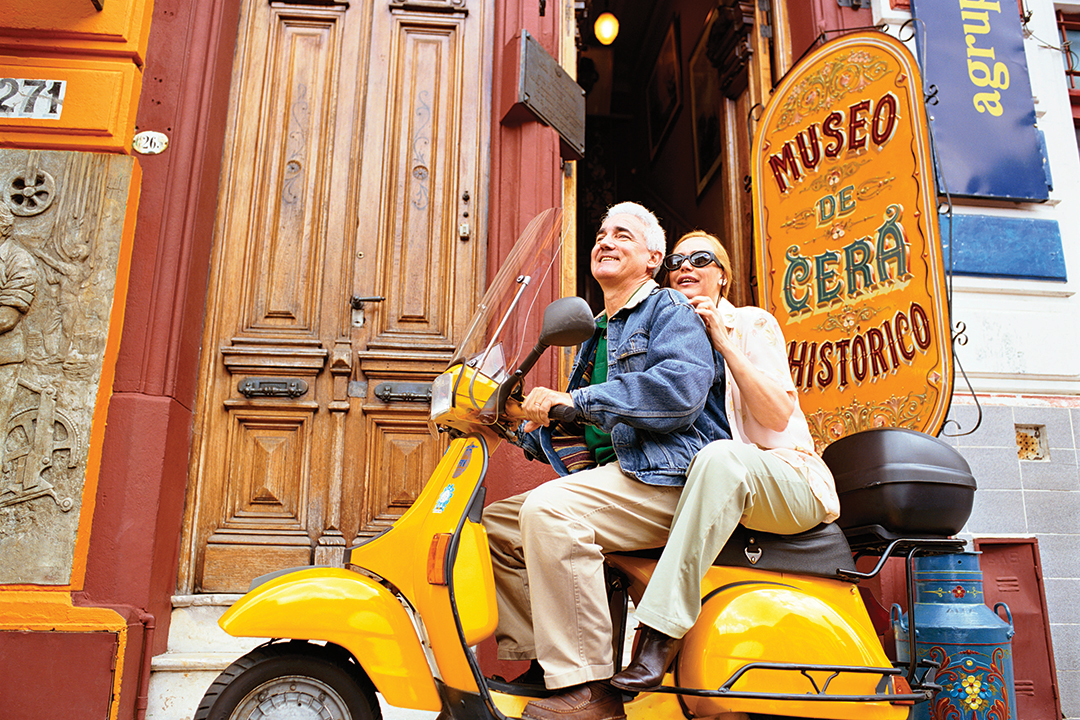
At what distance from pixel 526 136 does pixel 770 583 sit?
2.90m

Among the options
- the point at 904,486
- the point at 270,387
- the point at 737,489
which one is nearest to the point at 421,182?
the point at 270,387

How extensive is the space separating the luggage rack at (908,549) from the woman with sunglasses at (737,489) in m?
0.15

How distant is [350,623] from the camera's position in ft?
5.82

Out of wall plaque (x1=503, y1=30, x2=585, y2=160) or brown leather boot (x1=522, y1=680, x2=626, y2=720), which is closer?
brown leather boot (x1=522, y1=680, x2=626, y2=720)

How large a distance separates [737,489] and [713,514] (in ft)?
0.29

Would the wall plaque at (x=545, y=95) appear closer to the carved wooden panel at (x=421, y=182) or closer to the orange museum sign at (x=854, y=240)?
the carved wooden panel at (x=421, y=182)

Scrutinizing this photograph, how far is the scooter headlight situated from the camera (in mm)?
1990

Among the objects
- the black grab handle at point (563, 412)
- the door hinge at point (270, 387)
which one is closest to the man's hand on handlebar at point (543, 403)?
the black grab handle at point (563, 412)

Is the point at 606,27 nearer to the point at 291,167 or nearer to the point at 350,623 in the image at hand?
the point at 291,167

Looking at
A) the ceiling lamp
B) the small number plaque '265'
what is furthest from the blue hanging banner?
the small number plaque '265'

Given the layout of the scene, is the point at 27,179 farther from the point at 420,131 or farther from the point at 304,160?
the point at 420,131

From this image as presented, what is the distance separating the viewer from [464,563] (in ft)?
6.11

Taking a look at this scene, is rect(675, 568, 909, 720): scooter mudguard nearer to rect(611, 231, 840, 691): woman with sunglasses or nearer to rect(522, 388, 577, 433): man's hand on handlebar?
rect(611, 231, 840, 691): woman with sunglasses

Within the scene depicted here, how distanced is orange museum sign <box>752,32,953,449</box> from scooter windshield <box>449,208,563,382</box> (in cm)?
174
